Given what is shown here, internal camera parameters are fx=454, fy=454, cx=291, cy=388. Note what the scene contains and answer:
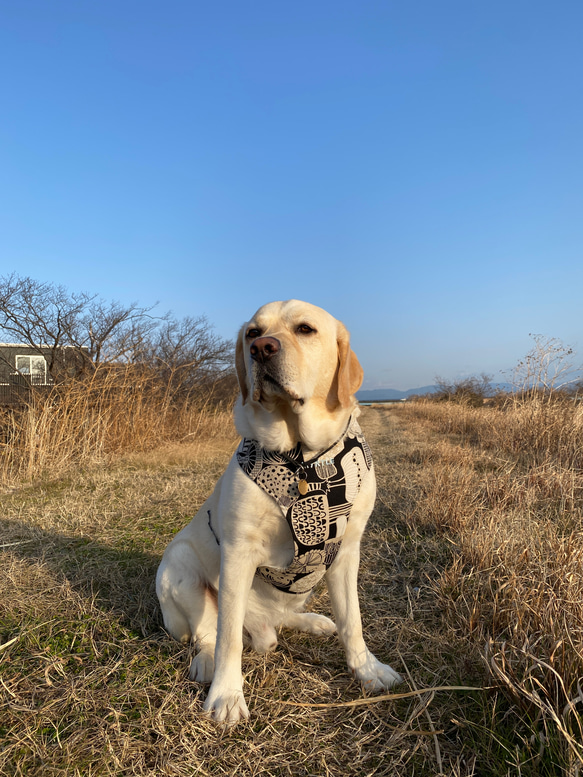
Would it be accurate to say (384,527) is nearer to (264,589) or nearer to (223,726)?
(264,589)

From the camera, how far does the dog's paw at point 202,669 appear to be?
1.87m

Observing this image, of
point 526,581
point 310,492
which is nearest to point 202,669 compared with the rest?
point 310,492

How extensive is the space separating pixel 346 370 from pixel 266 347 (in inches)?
15.4

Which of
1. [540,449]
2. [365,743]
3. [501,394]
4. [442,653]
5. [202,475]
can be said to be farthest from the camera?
[501,394]

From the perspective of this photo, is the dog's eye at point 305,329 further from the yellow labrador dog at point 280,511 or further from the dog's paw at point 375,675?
the dog's paw at point 375,675

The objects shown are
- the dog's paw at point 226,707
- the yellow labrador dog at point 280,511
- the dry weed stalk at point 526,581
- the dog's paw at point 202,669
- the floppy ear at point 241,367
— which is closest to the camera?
the dry weed stalk at point 526,581

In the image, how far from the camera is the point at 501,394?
824 centimetres

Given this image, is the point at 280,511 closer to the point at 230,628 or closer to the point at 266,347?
the point at 230,628

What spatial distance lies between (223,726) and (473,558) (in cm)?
159

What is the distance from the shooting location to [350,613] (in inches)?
75.4

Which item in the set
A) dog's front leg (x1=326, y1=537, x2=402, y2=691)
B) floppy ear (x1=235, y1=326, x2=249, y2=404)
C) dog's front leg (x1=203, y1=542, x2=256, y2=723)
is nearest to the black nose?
floppy ear (x1=235, y1=326, x2=249, y2=404)

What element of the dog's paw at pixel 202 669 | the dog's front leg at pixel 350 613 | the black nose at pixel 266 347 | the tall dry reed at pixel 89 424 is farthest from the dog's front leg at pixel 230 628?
the tall dry reed at pixel 89 424

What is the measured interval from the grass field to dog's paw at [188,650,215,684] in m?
0.05

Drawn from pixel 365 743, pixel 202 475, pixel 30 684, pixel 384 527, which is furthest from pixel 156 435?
pixel 365 743
